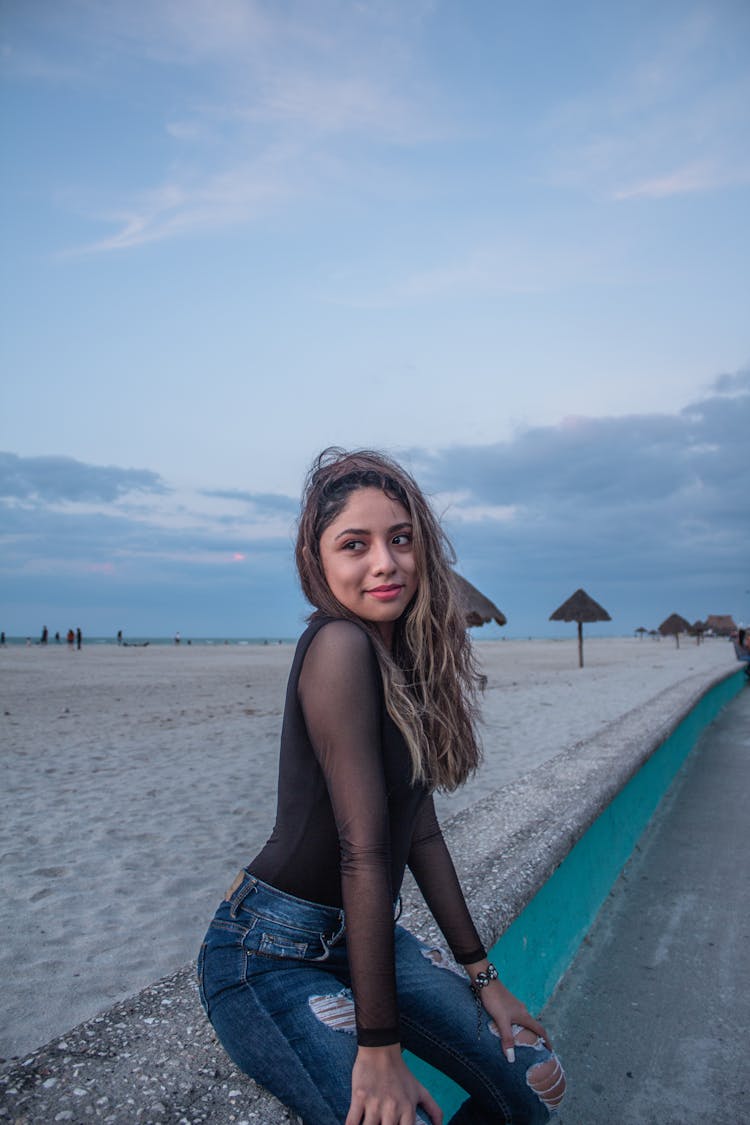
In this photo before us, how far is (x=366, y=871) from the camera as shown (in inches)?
43.1

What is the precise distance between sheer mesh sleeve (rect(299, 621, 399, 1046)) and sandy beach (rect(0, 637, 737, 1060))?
182 cm

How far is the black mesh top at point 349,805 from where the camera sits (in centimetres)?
105

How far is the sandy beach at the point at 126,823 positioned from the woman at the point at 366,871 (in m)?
1.58

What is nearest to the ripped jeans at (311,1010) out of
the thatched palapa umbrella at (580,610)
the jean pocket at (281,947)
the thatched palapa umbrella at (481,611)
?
the jean pocket at (281,947)

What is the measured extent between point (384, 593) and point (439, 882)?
0.63 m

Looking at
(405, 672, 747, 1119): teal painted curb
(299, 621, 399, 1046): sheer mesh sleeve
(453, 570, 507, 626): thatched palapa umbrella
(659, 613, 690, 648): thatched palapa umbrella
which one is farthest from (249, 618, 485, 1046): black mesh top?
(659, 613, 690, 648): thatched palapa umbrella

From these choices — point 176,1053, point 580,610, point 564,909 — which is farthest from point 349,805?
point 580,610

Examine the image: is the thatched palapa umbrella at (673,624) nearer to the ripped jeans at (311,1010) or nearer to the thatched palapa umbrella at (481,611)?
the thatched palapa umbrella at (481,611)

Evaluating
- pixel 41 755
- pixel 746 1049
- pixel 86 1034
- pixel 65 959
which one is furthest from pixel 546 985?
pixel 41 755

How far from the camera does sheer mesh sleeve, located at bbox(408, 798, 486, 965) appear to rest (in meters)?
1.46

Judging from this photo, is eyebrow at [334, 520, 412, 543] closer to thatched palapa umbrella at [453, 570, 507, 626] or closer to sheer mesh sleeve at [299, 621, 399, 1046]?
sheer mesh sleeve at [299, 621, 399, 1046]

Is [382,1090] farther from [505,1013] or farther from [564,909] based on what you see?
[564,909]

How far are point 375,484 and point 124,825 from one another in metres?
4.09

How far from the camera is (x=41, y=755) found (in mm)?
7270
